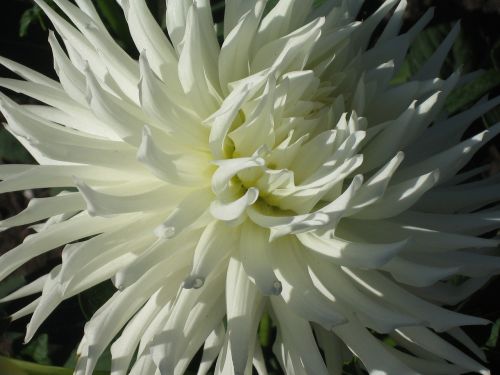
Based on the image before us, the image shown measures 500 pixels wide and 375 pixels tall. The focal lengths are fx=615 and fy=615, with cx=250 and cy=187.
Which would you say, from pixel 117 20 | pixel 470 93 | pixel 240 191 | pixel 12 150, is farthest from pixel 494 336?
pixel 12 150

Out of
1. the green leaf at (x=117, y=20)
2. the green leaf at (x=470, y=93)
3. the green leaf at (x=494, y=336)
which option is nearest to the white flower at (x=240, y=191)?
the green leaf at (x=117, y=20)

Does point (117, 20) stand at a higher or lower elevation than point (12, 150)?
higher

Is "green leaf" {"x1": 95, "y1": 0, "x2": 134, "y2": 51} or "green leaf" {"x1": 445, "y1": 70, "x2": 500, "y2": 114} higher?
"green leaf" {"x1": 95, "y1": 0, "x2": 134, "y2": 51}

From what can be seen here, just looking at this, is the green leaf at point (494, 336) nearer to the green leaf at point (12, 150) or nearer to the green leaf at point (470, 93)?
the green leaf at point (470, 93)

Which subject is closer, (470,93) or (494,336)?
(494,336)

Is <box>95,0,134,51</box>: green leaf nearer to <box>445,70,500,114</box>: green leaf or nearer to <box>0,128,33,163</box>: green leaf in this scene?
<box>0,128,33,163</box>: green leaf

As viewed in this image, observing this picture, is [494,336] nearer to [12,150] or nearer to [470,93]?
[470,93]

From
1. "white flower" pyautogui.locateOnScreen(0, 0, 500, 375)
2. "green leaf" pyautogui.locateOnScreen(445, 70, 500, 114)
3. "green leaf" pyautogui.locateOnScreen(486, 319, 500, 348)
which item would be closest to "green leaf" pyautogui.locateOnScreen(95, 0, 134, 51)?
"white flower" pyautogui.locateOnScreen(0, 0, 500, 375)

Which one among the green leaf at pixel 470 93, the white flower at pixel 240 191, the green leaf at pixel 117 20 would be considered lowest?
the green leaf at pixel 470 93

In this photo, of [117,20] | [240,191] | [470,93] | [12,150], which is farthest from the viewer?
[470,93]
